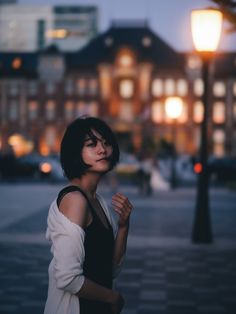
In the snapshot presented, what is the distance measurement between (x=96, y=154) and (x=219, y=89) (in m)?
72.1

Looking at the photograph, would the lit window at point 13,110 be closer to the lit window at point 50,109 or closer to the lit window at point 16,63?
the lit window at point 50,109

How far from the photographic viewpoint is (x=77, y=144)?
9.88 feet

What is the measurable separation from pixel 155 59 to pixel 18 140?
59.9ft

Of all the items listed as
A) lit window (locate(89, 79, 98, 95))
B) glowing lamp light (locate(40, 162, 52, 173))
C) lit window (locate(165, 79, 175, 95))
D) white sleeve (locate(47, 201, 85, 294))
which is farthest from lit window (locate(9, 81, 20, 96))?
white sleeve (locate(47, 201, 85, 294))

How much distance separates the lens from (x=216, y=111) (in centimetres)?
7338

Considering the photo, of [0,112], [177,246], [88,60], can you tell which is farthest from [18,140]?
[177,246]

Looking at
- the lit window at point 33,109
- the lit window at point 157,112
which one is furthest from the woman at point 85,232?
the lit window at point 33,109

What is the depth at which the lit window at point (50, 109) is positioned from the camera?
247 ft

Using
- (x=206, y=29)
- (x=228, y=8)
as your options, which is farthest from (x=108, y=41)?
(x=228, y=8)

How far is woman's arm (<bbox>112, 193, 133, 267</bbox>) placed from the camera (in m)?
3.09

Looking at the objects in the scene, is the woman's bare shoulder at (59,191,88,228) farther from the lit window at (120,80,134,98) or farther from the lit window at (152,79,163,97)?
the lit window at (120,80,134,98)

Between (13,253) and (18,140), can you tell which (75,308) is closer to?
(13,253)

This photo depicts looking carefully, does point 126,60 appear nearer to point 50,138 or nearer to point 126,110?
point 126,110

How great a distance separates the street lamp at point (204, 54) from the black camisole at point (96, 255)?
761cm
